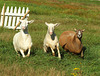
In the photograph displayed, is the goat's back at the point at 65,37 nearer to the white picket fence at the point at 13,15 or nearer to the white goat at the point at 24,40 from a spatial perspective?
the white goat at the point at 24,40

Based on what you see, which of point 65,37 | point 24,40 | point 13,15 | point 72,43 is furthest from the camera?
point 13,15

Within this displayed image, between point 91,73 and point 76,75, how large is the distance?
652 mm

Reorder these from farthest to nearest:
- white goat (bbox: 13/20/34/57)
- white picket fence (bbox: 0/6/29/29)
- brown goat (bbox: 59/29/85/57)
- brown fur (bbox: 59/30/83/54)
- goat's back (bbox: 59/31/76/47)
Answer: white picket fence (bbox: 0/6/29/29) < goat's back (bbox: 59/31/76/47) < brown fur (bbox: 59/30/83/54) < brown goat (bbox: 59/29/85/57) < white goat (bbox: 13/20/34/57)

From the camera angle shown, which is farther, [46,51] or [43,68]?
[46,51]

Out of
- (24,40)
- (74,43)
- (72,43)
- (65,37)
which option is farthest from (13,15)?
(24,40)

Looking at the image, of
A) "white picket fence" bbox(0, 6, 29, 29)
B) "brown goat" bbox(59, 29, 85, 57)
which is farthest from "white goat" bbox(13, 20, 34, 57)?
"white picket fence" bbox(0, 6, 29, 29)

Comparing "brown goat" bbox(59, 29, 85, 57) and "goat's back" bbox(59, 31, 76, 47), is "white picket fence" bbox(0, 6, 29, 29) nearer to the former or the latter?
"goat's back" bbox(59, 31, 76, 47)

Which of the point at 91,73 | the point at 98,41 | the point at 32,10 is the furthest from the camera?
the point at 32,10

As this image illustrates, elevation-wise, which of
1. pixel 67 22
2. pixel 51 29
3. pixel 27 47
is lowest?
pixel 67 22

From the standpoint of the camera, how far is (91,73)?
223 inches

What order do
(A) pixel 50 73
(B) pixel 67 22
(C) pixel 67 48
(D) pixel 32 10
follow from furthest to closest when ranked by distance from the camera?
(D) pixel 32 10, (B) pixel 67 22, (C) pixel 67 48, (A) pixel 50 73

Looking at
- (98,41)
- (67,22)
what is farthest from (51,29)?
(67,22)

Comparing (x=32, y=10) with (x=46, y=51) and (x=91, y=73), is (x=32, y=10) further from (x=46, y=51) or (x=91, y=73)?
(x=91, y=73)

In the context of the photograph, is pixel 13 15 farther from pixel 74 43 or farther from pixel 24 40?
pixel 24 40
